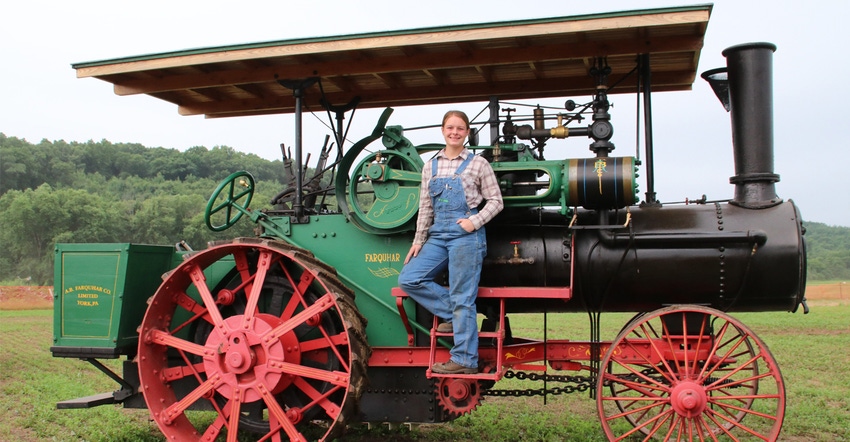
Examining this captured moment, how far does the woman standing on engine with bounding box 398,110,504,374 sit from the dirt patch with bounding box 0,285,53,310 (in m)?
25.7

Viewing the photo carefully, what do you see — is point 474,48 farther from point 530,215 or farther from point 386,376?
point 386,376

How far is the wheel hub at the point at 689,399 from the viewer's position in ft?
14.8

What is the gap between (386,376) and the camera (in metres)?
5.21

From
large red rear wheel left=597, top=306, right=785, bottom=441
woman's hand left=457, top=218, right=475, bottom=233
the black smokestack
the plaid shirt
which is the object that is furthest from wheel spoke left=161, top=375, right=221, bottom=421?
the black smokestack

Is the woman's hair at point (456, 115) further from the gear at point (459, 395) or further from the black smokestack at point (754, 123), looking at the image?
the black smokestack at point (754, 123)

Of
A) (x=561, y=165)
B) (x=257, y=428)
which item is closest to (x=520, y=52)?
(x=561, y=165)

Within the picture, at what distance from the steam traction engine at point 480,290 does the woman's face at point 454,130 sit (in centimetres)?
38

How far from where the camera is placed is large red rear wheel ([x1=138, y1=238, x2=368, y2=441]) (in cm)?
483

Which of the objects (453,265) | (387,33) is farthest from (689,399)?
(387,33)

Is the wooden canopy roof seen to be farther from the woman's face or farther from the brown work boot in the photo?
the brown work boot

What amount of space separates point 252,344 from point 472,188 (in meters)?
1.87

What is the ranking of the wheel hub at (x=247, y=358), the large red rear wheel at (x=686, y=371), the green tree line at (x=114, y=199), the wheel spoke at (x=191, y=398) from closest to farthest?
the large red rear wheel at (x=686, y=371), the wheel hub at (x=247, y=358), the wheel spoke at (x=191, y=398), the green tree line at (x=114, y=199)

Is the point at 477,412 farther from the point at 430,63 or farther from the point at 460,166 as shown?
the point at 430,63

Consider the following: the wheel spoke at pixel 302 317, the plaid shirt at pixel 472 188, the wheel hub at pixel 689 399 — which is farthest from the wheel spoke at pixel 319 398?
the wheel hub at pixel 689 399
